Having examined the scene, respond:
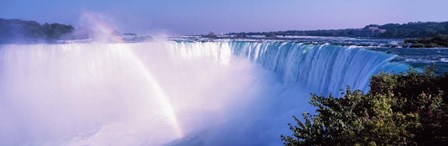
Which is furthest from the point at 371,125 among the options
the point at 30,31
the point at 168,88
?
the point at 30,31

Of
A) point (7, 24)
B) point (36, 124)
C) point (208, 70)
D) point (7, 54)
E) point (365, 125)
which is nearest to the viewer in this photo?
point (365, 125)

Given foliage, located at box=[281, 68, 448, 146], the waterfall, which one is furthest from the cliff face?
foliage, located at box=[281, 68, 448, 146]

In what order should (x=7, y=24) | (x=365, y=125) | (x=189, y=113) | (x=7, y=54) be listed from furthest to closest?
(x=7, y=24)
(x=7, y=54)
(x=189, y=113)
(x=365, y=125)

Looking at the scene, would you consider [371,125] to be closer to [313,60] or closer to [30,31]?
[313,60]

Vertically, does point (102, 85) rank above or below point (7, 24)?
below

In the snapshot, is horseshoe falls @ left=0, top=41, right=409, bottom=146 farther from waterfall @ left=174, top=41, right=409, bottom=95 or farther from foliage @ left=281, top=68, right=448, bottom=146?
foliage @ left=281, top=68, right=448, bottom=146

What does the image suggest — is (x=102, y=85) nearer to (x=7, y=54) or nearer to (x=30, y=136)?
(x=7, y=54)

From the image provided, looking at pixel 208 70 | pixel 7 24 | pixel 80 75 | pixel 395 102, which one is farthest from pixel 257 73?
pixel 7 24
